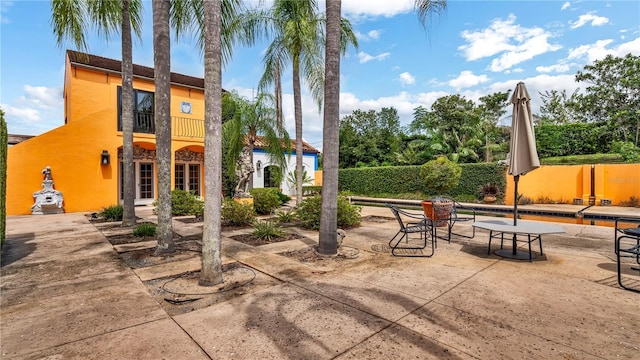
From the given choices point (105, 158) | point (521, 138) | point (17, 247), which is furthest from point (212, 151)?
point (105, 158)

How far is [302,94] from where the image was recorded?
11859mm

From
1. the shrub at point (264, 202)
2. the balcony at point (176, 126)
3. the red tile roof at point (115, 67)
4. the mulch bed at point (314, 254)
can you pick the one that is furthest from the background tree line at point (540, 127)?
the mulch bed at point (314, 254)

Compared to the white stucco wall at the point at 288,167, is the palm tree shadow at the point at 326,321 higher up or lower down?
lower down

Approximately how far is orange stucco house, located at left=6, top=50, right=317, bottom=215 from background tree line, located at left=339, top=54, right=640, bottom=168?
16.0 meters

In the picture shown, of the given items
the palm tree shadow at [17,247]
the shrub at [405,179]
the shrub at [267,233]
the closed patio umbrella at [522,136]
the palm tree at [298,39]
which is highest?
the palm tree at [298,39]

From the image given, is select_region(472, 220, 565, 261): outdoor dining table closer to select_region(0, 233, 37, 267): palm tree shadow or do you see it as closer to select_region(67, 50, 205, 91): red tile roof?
select_region(0, 233, 37, 267): palm tree shadow

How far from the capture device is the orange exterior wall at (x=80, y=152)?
11.5 m

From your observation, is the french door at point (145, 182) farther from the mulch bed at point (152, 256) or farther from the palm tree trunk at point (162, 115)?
the palm tree trunk at point (162, 115)

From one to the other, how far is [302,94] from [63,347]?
1065cm

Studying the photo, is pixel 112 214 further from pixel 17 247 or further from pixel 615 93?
pixel 615 93

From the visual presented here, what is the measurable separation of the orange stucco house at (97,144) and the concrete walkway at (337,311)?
853cm

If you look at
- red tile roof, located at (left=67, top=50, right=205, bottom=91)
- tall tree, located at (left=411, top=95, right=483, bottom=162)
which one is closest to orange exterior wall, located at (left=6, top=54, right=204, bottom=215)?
red tile roof, located at (left=67, top=50, right=205, bottom=91)

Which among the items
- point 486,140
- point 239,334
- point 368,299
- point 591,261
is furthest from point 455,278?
point 486,140

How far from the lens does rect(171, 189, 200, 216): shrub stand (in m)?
11.6
